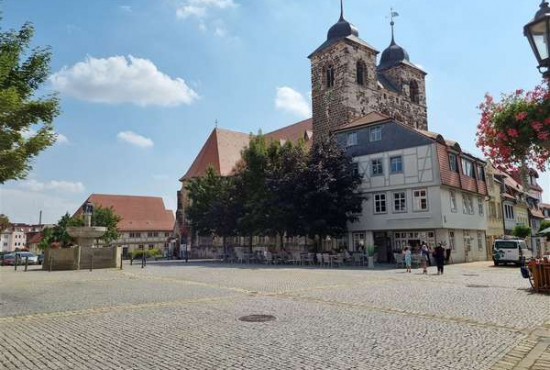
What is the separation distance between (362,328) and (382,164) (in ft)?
84.6

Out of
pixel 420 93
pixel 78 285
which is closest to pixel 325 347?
pixel 78 285

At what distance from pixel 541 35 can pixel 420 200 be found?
26.6 meters

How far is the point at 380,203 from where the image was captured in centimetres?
3272

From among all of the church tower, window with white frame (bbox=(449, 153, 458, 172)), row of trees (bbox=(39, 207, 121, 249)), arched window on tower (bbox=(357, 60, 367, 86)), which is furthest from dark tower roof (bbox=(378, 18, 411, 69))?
row of trees (bbox=(39, 207, 121, 249))

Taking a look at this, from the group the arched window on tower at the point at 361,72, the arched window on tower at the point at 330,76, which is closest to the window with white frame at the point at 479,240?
the arched window on tower at the point at 361,72

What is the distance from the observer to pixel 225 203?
134 feet

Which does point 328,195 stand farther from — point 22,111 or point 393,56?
point 393,56

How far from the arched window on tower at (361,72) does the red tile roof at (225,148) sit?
426 inches

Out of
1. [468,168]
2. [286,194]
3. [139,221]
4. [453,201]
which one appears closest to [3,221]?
[286,194]

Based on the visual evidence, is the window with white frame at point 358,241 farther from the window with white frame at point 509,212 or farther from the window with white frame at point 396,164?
the window with white frame at point 509,212

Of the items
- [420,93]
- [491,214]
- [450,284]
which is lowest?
[450,284]

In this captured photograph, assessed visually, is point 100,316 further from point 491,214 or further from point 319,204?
point 491,214

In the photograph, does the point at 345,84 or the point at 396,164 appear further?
the point at 345,84

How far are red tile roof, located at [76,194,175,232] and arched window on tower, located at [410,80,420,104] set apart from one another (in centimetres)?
4715
